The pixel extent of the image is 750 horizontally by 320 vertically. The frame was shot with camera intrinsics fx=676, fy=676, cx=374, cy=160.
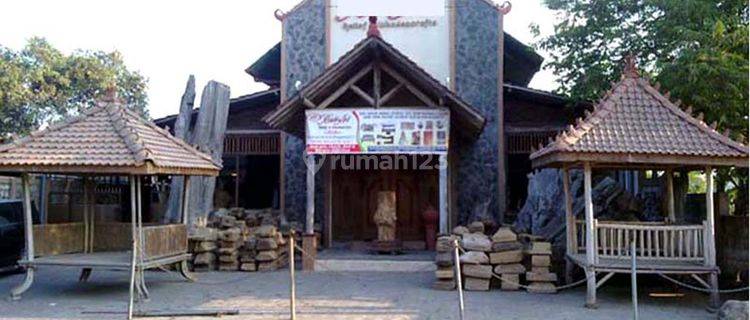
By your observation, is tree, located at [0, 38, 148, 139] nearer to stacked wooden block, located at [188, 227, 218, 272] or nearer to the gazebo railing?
stacked wooden block, located at [188, 227, 218, 272]

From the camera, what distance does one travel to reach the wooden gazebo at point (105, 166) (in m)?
9.95

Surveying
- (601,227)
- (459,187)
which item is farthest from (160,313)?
(459,187)

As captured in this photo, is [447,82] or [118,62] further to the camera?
[118,62]

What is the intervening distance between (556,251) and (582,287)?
0.99 m

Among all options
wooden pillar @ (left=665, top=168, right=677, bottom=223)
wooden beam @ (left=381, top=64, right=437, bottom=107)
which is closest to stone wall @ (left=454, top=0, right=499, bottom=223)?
wooden beam @ (left=381, top=64, right=437, bottom=107)

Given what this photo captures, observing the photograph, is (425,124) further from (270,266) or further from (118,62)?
(118,62)

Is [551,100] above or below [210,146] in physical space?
above

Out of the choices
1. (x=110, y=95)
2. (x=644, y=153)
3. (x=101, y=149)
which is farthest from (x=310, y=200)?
(x=644, y=153)

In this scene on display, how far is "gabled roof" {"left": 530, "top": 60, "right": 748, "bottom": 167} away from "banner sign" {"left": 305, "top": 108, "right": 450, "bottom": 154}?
3.22 m

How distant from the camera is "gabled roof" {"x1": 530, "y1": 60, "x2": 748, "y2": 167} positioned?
9.33 meters

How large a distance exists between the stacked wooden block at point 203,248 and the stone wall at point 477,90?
6.13 m

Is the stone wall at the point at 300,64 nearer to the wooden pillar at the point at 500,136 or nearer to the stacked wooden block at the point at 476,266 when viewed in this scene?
the wooden pillar at the point at 500,136

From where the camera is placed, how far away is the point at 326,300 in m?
10.0

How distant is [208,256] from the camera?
13516 millimetres
